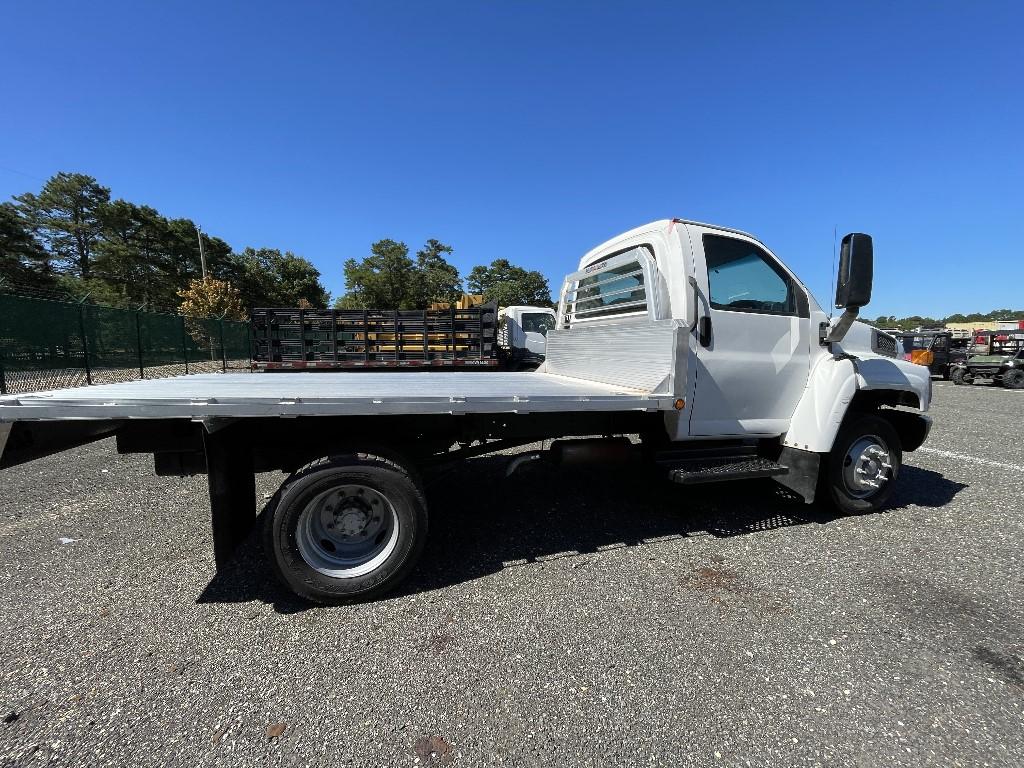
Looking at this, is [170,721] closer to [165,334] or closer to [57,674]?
[57,674]

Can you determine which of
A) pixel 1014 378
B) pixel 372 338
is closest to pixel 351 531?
pixel 372 338

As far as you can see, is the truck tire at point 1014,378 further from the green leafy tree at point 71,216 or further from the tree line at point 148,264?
the green leafy tree at point 71,216

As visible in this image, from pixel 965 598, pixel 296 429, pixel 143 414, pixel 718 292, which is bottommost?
pixel 965 598

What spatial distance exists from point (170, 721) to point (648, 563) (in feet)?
9.08

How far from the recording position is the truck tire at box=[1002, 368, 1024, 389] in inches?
647

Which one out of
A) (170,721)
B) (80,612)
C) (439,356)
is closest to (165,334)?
(439,356)

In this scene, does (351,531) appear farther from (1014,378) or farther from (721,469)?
(1014,378)

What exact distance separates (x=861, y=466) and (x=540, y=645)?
347cm

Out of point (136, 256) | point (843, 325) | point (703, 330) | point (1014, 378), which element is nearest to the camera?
point (703, 330)

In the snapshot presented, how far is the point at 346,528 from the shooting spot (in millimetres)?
2871

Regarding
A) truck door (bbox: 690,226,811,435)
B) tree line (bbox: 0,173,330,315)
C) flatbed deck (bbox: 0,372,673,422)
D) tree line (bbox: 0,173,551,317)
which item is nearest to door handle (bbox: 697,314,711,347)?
truck door (bbox: 690,226,811,435)

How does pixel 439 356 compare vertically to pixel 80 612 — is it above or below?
above

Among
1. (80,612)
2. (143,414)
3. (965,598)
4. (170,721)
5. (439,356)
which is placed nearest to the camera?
(170,721)

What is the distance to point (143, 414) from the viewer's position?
2297mm
